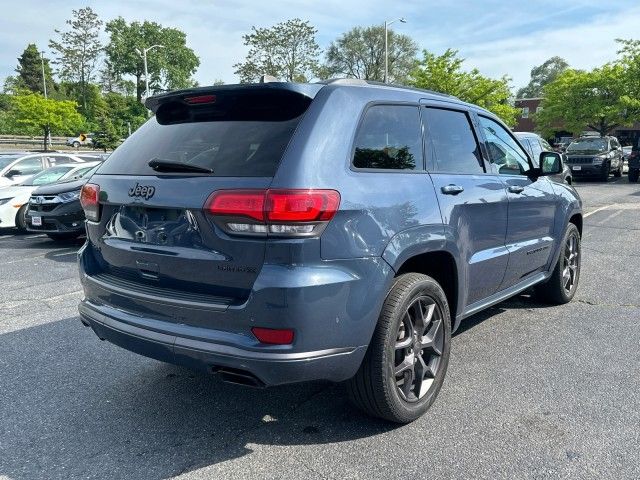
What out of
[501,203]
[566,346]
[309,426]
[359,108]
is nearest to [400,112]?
[359,108]

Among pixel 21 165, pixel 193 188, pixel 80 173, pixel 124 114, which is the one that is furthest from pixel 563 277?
pixel 124 114

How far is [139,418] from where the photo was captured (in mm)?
3137

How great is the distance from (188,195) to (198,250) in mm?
269

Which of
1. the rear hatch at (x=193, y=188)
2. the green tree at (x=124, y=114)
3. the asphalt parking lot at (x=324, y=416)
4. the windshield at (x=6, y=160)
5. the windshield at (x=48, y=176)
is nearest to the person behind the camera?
the rear hatch at (x=193, y=188)

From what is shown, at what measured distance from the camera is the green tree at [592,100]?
29.3m

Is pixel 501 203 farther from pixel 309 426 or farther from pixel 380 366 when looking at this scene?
pixel 309 426

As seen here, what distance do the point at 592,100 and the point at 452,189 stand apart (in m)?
33.0

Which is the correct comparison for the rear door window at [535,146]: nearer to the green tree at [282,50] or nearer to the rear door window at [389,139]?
the rear door window at [389,139]

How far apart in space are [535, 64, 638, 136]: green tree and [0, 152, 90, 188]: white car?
2718 cm

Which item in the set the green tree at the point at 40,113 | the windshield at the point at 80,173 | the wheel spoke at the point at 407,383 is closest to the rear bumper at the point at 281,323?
the wheel spoke at the point at 407,383

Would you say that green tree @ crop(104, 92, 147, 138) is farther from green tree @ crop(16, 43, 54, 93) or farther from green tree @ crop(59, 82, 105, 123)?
green tree @ crop(16, 43, 54, 93)

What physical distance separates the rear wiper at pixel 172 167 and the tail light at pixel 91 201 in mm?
449

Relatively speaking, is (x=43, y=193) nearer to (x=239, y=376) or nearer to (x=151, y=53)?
Result: (x=239, y=376)

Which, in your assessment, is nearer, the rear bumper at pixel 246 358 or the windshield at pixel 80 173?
the rear bumper at pixel 246 358
